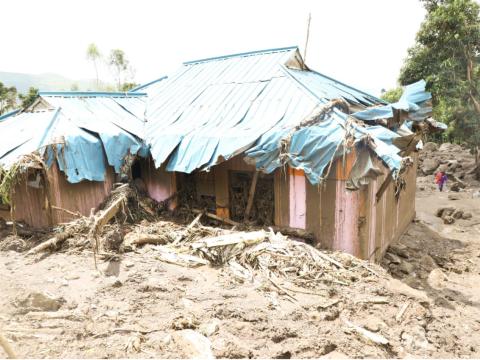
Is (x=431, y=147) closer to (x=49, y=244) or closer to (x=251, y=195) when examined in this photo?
(x=251, y=195)

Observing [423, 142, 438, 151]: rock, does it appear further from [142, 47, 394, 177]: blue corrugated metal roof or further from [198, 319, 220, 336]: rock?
[198, 319, 220, 336]: rock

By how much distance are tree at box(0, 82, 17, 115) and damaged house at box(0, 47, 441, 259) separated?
18.6 m

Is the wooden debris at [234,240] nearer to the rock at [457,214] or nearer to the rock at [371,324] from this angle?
the rock at [371,324]

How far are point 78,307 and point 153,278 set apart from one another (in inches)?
60.9

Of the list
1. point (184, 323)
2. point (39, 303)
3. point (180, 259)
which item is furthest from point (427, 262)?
point (39, 303)

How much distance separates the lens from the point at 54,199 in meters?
10.2

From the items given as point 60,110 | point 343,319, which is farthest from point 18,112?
point 343,319

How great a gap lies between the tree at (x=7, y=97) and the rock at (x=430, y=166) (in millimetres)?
30975

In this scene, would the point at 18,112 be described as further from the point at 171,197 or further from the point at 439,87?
the point at 439,87

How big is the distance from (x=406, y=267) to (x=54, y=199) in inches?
391

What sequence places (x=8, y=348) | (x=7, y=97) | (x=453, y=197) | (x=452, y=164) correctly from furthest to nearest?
(x=7, y=97), (x=452, y=164), (x=453, y=197), (x=8, y=348)

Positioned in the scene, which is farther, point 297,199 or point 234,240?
point 297,199

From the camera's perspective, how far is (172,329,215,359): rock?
477cm

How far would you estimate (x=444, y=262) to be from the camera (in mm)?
11070
